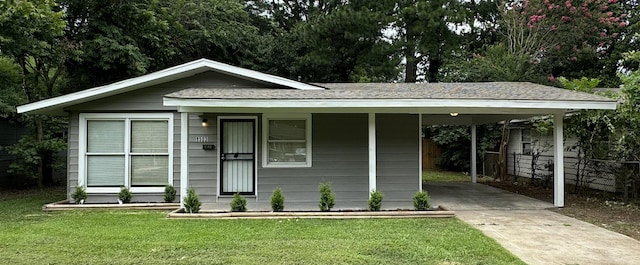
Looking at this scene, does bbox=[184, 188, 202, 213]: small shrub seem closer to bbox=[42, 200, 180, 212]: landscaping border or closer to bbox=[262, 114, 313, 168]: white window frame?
bbox=[42, 200, 180, 212]: landscaping border

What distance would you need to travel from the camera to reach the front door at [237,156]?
835cm

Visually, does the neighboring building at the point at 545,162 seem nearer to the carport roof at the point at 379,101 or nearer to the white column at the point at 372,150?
the carport roof at the point at 379,101

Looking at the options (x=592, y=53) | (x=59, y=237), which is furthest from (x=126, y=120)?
(x=592, y=53)

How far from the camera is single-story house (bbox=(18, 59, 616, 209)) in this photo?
795 centimetres

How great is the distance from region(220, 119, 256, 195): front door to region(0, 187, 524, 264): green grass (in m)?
1.76

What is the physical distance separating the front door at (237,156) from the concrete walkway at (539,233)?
3735 mm

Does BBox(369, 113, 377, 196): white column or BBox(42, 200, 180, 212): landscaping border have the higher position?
BBox(369, 113, 377, 196): white column

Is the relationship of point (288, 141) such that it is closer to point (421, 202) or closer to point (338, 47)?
point (421, 202)

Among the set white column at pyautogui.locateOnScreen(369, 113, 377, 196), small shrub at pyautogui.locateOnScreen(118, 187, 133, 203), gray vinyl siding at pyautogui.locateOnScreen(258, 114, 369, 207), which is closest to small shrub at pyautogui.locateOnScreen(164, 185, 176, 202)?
small shrub at pyautogui.locateOnScreen(118, 187, 133, 203)

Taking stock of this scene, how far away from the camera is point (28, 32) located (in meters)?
9.54

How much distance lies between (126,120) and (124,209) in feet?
5.77

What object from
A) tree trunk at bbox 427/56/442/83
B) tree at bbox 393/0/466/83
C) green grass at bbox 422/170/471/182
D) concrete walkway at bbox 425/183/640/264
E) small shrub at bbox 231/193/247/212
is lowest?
concrete walkway at bbox 425/183/640/264

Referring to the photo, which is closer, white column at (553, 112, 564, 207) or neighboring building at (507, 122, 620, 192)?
white column at (553, 112, 564, 207)

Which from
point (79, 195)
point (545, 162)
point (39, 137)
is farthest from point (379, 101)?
point (39, 137)
